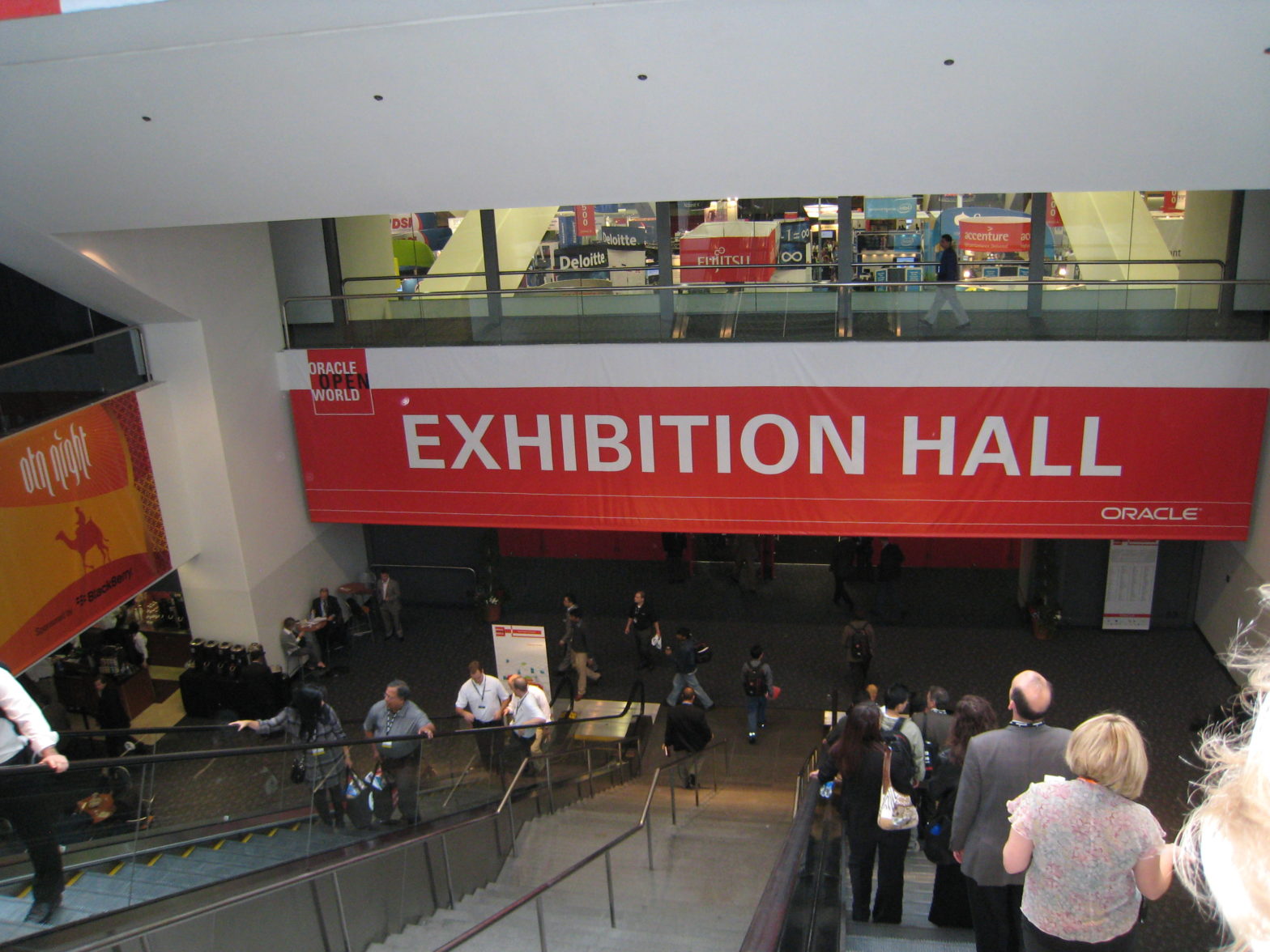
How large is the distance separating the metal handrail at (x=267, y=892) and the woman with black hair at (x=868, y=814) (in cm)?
241

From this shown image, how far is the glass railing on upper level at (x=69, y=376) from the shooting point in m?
9.01

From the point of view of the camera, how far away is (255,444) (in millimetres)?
11836

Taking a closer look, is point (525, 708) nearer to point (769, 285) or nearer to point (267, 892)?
point (267, 892)

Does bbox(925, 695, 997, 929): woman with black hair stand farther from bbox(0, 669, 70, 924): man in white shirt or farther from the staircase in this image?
bbox(0, 669, 70, 924): man in white shirt

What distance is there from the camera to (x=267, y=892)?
14.0ft

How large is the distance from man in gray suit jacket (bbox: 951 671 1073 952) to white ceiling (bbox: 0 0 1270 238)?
12.5ft

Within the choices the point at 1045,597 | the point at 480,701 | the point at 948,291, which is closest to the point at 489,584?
the point at 480,701

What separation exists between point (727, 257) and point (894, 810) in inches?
312

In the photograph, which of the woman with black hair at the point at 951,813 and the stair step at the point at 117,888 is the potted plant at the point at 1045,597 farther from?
the stair step at the point at 117,888

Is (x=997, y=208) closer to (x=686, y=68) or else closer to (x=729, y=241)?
(x=729, y=241)

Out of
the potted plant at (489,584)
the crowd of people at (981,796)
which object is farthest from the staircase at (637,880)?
the potted plant at (489,584)

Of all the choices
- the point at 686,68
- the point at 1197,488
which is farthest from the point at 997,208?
the point at 686,68

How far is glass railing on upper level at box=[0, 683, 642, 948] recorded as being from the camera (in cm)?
420

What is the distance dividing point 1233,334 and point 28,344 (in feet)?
39.2
